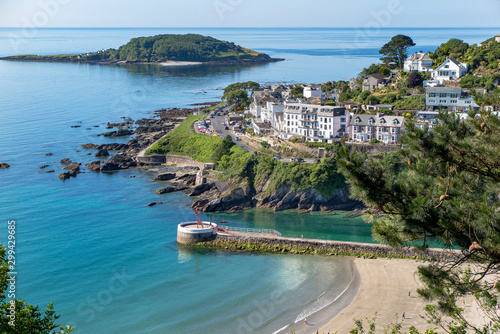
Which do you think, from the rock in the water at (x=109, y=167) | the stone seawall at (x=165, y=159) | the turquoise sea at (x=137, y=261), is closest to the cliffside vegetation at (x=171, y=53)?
the turquoise sea at (x=137, y=261)

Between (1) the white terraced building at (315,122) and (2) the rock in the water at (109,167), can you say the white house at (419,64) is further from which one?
(2) the rock in the water at (109,167)

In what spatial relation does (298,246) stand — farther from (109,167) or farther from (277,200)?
(109,167)

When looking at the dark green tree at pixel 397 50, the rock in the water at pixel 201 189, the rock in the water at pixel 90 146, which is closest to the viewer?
the rock in the water at pixel 201 189

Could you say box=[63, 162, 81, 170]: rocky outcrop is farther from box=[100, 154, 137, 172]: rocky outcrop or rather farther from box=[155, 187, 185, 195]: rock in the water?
box=[155, 187, 185, 195]: rock in the water

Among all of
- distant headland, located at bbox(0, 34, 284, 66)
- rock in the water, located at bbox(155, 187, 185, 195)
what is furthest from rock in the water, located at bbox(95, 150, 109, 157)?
distant headland, located at bbox(0, 34, 284, 66)

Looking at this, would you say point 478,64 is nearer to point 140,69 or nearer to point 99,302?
point 99,302

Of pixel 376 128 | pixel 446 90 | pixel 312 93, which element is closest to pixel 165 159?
pixel 376 128
